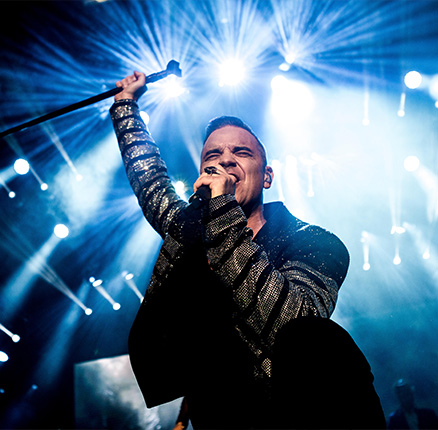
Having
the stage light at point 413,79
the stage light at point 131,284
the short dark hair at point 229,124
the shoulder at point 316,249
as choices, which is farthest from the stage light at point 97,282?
the stage light at point 413,79

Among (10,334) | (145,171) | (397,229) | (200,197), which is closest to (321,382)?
(200,197)

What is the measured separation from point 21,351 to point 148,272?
177 inches

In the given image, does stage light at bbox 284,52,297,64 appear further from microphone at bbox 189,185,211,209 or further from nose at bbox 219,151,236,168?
microphone at bbox 189,185,211,209

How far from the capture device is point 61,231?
23.9 feet

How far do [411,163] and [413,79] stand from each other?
345 centimetres

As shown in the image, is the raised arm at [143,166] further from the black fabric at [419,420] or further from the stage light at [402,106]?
the stage light at [402,106]

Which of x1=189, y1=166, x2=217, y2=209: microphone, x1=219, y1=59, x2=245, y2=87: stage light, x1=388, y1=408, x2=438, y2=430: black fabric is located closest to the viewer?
x1=189, y1=166, x2=217, y2=209: microphone

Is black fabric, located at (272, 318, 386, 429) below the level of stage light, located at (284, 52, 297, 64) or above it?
below

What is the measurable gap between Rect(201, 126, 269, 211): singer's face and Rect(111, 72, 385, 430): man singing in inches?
17.9

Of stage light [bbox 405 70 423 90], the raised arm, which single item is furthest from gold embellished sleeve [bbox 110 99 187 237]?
stage light [bbox 405 70 423 90]

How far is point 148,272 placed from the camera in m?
9.05

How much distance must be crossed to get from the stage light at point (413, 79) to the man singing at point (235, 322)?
925 centimetres

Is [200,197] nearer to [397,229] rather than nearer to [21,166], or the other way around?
[21,166]

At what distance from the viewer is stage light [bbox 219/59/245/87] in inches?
256
